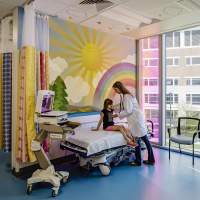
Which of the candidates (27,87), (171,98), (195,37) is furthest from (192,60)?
(27,87)

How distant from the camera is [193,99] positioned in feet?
15.3

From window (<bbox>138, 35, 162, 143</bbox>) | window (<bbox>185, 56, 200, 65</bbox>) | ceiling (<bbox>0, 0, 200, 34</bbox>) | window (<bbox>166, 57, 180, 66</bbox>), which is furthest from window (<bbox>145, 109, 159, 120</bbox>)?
ceiling (<bbox>0, 0, 200, 34</bbox>)

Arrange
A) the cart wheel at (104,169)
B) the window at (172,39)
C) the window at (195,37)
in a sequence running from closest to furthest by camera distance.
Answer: the cart wheel at (104,169)
the window at (195,37)
the window at (172,39)

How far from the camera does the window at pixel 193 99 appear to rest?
4.61 m

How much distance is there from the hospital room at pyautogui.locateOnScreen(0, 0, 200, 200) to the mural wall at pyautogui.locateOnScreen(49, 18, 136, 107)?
0.02m

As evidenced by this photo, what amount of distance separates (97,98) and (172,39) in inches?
82.4

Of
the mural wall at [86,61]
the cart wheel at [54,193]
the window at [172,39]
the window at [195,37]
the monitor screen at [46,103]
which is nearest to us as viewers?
the cart wheel at [54,193]

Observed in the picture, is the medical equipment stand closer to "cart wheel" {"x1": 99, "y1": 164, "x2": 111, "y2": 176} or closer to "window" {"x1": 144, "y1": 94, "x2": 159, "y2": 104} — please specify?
"cart wheel" {"x1": 99, "y1": 164, "x2": 111, "y2": 176}

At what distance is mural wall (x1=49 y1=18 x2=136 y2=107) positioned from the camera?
3.99 meters

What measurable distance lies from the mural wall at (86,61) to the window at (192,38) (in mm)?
1297

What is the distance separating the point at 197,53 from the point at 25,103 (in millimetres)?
3450

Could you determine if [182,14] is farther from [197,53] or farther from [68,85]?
[68,85]

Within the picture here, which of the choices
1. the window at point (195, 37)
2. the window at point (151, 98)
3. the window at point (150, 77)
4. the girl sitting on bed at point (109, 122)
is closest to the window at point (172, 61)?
the window at point (150, 77)

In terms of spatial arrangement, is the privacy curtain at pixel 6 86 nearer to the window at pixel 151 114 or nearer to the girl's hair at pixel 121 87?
the girl's hair at pixel 121 87
